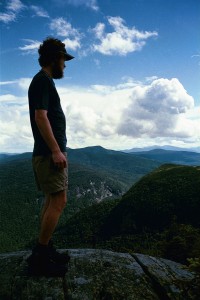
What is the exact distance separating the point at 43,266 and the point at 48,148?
2.27m

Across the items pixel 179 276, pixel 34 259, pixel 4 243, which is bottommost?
pixel 4 243

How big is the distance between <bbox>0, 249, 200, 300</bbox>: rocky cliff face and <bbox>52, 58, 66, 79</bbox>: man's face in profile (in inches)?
155

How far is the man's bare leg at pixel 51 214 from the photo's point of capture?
6.42 m

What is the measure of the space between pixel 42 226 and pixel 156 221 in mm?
82436

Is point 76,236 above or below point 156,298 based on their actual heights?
below

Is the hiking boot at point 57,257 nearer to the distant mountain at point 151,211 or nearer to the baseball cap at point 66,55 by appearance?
the baseball cap at point 66,55

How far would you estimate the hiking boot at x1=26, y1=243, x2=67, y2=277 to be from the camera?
6492mm

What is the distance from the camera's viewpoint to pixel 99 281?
21.3 ft

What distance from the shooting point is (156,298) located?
6172 mm

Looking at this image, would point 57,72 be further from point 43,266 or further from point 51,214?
point 43,266

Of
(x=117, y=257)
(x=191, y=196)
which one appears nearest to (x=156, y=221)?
(x=191, y=196)

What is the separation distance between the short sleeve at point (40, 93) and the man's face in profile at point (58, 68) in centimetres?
48

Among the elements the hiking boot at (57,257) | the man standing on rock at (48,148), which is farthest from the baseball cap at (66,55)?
the hiking boot at (57,257)

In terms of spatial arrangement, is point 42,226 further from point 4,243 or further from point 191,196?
point 4,243
